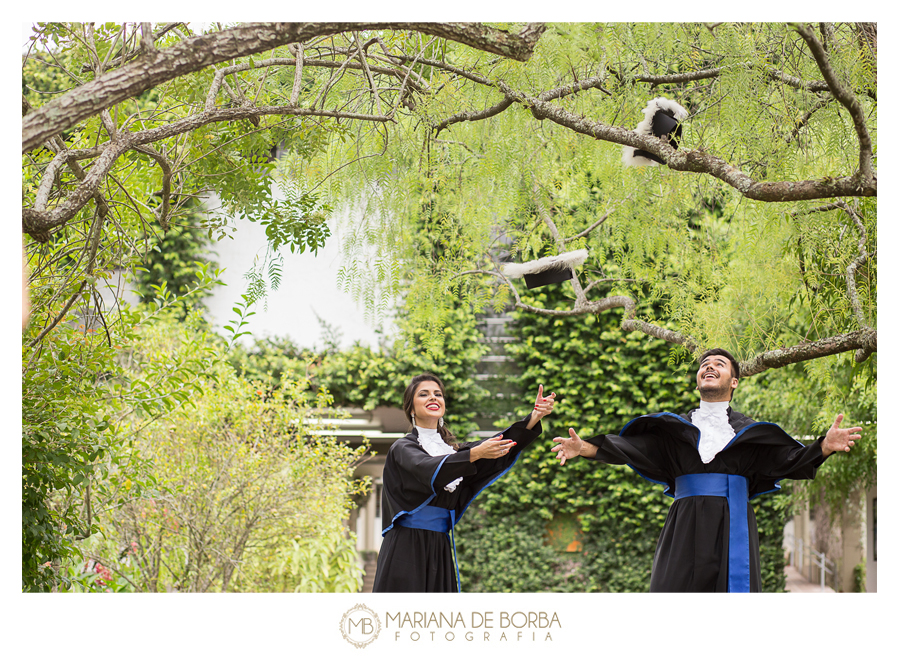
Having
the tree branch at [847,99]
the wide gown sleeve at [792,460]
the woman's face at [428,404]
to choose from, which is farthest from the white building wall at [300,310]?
the tree branch at [847,99]

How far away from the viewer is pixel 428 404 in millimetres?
2418

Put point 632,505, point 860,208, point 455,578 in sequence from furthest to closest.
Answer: point 632,505, point 860,208, point 455,578

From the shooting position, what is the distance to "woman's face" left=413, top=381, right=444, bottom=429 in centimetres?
242

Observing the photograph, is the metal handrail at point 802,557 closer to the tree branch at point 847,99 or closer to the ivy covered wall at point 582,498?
the ivy covered wall at point 582,498

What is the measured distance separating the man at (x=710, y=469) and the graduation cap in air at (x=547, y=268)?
23.4 inches

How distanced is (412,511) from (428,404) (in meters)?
0.34

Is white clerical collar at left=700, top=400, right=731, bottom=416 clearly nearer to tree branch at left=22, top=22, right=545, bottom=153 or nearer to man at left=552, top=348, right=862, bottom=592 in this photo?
man at left=552, top=348, right=862, bottom=592

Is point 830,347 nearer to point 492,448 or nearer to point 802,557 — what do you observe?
point 492,448

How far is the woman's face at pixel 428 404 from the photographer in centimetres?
242
